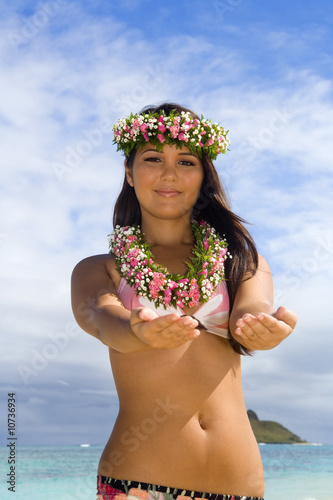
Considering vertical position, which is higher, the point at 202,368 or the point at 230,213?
the point at 230,213

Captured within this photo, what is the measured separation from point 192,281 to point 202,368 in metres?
0.48

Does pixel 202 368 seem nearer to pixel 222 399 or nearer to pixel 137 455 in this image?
pixel 222 399

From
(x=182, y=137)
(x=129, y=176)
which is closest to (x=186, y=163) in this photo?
(x=182, y=137)

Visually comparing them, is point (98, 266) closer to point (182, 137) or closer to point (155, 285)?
point (155, 285)

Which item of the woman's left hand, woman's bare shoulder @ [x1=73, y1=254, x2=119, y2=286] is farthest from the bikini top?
the woman's left hand

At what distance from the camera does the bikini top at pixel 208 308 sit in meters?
3.35

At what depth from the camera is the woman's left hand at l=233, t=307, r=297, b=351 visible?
2607 mm

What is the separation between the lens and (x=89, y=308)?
3271 mm

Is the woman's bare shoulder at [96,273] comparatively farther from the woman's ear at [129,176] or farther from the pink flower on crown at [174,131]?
the pink flower on crown at [174,131]

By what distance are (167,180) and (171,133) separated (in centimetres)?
31

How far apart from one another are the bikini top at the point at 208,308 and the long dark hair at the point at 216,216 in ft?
0.22

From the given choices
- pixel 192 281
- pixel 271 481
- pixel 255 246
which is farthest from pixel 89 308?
pixel 271 481

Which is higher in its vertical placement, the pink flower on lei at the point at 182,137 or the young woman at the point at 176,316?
the pink flower on lei at the point at 182,137

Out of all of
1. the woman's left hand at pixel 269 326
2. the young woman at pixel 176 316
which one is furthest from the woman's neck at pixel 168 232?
the woman's left hand at pixel 269 326
